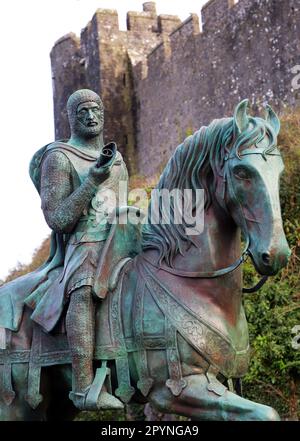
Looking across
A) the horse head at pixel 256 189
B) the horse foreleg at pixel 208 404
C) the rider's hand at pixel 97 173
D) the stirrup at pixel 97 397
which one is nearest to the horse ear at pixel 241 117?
the horse head at pixel 256 189

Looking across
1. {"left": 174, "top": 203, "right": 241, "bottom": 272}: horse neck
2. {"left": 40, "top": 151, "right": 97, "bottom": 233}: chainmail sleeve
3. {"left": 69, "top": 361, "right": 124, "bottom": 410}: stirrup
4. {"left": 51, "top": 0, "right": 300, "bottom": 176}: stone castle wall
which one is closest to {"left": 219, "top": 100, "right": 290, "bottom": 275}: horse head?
{"left": 174, "top": 203, "right": 241, "bottom": 272}: horse neck

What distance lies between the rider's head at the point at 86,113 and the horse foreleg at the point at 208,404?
1664 mm

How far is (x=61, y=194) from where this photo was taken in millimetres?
5402

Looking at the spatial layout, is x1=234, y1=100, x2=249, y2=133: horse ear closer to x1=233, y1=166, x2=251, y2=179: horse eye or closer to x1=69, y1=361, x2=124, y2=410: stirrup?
x1=233, y1=166, x2=251, y2=179: horse eye

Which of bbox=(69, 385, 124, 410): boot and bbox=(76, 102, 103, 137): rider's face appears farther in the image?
bbox=(76, 102, 103, 137): rider's face

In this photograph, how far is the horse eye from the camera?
15.2 ft

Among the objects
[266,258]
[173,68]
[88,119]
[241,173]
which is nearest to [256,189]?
[241,173]

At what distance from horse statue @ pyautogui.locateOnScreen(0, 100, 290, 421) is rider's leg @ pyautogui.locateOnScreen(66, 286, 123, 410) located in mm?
65

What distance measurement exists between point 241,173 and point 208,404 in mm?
1194

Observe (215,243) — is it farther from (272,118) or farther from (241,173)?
(272,118)

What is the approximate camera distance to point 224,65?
926 inches

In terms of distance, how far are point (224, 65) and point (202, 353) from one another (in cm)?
1938

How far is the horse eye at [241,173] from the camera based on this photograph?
462 centimetres
